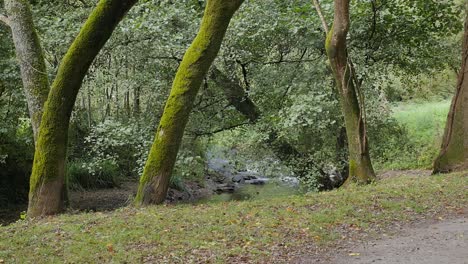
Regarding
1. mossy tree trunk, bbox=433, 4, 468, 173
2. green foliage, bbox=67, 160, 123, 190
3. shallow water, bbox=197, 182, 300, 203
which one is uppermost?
mossy tree trunk, bbox=433, 4, 468, 173

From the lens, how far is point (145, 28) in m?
12.4

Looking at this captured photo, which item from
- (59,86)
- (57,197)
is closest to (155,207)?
(57,197)

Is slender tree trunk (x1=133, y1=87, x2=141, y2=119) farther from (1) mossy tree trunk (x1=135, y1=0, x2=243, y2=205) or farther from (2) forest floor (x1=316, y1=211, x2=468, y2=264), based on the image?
(2) forest floor (x1=316, y1=211, x2=468, y2=264)

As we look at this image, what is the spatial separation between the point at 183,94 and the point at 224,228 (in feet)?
10.2

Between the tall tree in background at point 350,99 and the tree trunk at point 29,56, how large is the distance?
596 cm

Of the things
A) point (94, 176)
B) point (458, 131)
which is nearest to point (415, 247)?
point (458, 131)

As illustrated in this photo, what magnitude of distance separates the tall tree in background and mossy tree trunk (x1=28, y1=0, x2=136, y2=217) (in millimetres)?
4401

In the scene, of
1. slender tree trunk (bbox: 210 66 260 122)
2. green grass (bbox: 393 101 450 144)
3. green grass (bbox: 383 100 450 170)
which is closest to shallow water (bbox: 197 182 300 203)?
slender tree trunk (bbox: 210 66 260 122)

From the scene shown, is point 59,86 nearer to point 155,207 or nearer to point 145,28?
point 155,207

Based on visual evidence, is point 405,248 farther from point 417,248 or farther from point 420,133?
point 420,133

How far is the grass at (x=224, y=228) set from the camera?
219 inches

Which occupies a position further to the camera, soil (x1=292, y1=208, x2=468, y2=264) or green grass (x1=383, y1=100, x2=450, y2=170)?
green grass (x1=383, y1=100, x2=450, y2=170)

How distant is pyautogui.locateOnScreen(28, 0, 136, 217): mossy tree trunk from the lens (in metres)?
8.73

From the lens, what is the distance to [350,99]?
34.3 feet
